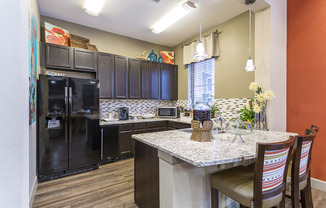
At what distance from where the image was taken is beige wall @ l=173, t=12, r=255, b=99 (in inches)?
119

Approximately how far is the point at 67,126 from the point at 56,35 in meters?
1.86

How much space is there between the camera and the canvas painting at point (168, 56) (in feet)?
15.1

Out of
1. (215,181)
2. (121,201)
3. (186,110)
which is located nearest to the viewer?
(215,181)

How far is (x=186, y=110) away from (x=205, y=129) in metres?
2.70

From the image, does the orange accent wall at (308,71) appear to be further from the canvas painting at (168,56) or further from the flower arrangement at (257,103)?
the canvas painting at (168,56)

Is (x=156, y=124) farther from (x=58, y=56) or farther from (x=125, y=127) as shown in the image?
(x=58, y=56)

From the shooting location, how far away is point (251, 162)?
5.67 ft

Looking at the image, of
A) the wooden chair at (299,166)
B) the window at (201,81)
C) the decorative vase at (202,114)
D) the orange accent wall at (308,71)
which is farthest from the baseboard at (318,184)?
the decorative vase at (202,114)

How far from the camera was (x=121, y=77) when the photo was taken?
374 centimetres

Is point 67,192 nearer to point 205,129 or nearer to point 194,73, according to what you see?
point 205,129

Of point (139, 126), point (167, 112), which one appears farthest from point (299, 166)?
point (167, 112)

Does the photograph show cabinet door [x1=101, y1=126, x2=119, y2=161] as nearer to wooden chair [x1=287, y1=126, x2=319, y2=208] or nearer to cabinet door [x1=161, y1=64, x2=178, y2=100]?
cabinet door [x1=161, y1=64, x2=178, y2=100]

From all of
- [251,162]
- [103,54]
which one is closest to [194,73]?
[103,54]

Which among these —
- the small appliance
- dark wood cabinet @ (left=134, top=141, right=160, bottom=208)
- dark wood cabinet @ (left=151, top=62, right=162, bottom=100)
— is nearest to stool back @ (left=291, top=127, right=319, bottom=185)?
dark wood cabinet @ (left=134, top=141, right=160, bottom=208)
